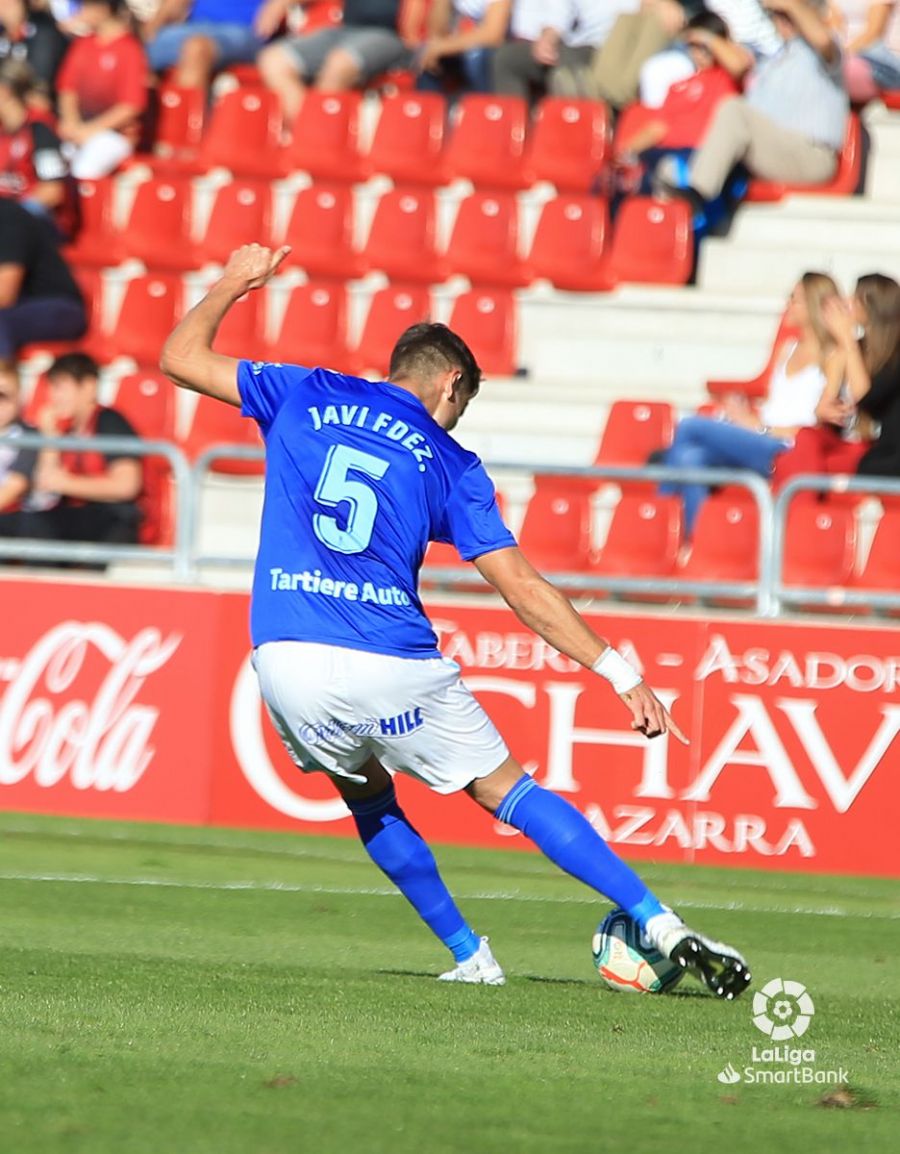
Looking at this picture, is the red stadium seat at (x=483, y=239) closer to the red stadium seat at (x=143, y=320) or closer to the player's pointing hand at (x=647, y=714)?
the red stadium seat at (x=143, y=320)

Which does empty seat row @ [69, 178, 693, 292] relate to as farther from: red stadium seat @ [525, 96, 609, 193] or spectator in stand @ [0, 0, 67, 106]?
spectator in stand @ [0, 0, 67, 106]

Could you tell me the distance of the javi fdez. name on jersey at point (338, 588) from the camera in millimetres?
6676

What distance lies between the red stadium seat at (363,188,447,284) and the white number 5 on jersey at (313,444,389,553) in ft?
29.5

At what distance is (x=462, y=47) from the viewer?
16781 millimetres

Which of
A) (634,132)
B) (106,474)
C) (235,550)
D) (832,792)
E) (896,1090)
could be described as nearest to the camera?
(896,1090)

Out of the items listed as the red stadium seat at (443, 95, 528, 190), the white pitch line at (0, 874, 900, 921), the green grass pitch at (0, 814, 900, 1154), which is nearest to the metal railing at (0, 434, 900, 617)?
the green grass pitch at (0, 814, 900, 1154)

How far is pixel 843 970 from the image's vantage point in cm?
800

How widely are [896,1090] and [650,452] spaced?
287 inches

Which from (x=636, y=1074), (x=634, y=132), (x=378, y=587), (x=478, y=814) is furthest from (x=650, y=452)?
(x=636, y=1074)

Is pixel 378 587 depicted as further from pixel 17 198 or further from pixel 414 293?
pixel 17 198

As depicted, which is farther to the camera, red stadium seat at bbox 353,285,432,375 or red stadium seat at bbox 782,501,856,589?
red stadium seat at bbox 353,285,432,375

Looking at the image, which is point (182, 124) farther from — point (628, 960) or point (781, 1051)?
point (781, 1051)

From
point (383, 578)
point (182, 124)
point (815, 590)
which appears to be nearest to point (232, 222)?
point (182, 124)

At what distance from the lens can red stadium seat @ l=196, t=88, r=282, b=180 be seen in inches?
656
